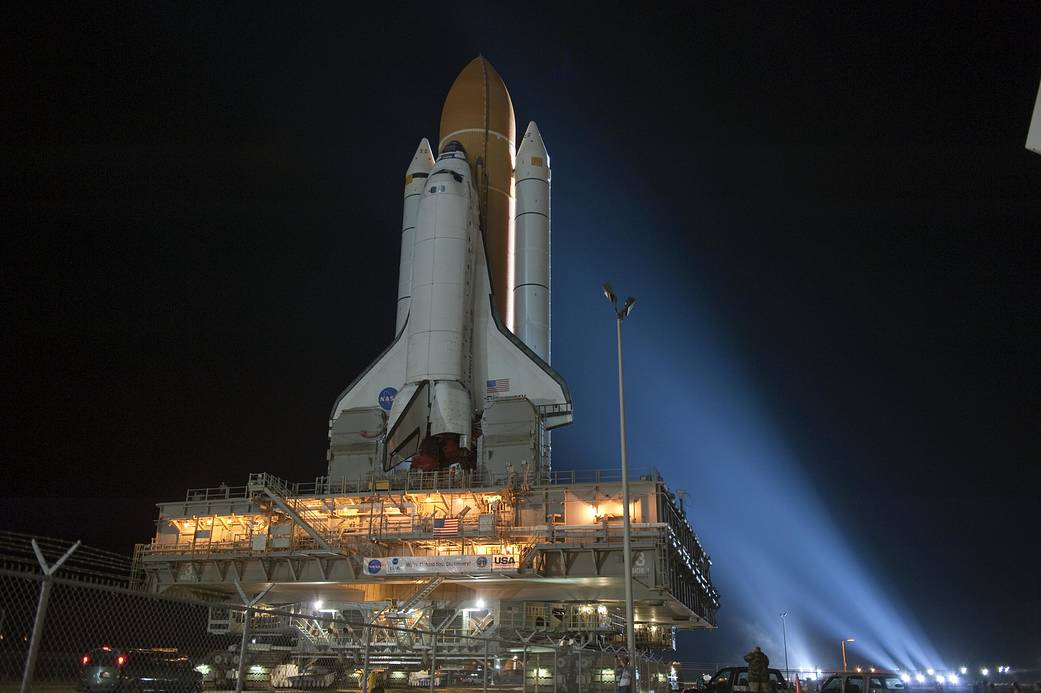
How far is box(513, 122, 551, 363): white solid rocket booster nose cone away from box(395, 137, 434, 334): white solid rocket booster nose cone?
5.75 metres

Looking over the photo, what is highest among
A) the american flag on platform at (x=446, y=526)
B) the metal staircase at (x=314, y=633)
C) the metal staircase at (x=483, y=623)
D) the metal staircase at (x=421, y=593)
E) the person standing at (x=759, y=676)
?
the american flag on platform at (x=446, y=526)

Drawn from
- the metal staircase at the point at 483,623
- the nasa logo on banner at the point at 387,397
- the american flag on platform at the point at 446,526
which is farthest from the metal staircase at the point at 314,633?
the nasa logo on banner at the point at 387,397

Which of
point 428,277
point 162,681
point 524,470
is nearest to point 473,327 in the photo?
point 428,277

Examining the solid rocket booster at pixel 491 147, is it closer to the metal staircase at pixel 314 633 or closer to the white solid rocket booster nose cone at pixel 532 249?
the white solid rocket booster nose cone at pixel 532 249

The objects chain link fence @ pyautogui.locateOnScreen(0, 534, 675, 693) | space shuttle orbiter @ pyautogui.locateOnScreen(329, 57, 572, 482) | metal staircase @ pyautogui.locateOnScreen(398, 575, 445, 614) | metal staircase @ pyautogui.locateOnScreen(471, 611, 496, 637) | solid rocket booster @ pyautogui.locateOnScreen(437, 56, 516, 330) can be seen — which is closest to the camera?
chain link fence @ pyautogui.locateOnScreen(0, 534, 675, 693)

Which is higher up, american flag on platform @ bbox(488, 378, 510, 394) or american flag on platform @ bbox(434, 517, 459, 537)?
american flag on platform @ bbox(488, 378, 510, 394)

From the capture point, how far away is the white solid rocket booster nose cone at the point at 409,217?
46312 millimetres

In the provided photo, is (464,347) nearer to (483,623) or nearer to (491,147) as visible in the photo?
(483,623)

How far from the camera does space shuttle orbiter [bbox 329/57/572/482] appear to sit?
37500 mm

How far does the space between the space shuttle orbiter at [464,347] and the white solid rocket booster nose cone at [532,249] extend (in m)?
0.07

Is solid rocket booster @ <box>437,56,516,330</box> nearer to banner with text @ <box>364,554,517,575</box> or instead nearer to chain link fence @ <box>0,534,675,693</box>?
banner with text @ <box>364,554,517,575</box>

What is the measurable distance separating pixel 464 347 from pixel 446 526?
875cm

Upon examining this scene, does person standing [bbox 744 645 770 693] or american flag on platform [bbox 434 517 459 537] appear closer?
person standing [bbox 744 645 770 693]

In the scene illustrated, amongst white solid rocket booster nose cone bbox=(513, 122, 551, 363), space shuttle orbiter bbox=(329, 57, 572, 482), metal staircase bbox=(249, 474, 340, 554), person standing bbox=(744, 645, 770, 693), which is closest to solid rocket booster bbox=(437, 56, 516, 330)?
space shuttle orbiter bbox=(329, 57, 572, 482)
